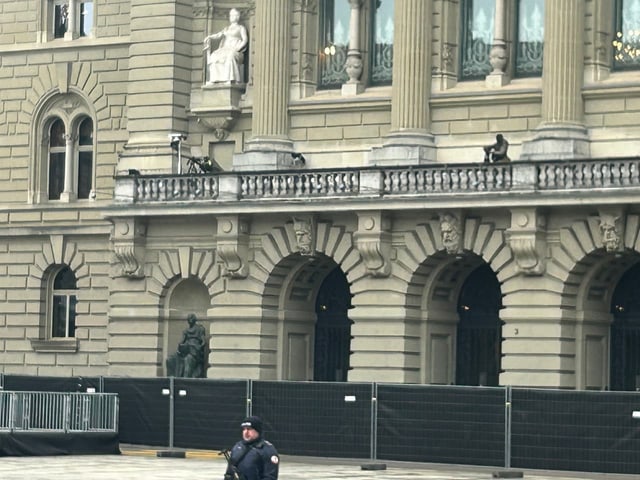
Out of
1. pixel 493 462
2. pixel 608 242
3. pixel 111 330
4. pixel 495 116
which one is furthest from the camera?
pixel 111 330

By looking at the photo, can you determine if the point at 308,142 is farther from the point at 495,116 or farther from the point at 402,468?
the point at 402,468

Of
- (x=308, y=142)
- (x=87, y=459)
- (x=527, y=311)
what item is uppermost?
(x=308, y=142)

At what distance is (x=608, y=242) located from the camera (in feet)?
182

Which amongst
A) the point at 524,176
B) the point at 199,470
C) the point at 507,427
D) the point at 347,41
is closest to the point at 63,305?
the point at 347,41

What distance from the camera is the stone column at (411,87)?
59875 mm

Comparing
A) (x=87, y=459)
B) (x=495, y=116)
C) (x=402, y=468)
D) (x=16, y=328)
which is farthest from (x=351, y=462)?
(x=16, y=328)

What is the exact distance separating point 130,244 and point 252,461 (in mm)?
31647

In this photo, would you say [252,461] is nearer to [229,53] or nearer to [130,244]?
[130,244]

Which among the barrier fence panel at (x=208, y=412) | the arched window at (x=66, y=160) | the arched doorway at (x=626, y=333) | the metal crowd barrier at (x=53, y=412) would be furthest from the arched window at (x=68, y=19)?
the arched doorway at (x=626, y=333)

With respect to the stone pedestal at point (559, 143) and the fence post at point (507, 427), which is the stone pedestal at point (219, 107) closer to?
the stone pedestal at point (559, 143)

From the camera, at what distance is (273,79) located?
62.7 metres

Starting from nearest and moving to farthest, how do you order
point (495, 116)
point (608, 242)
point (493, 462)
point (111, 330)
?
point (493, 462), point (608, 242), point (495, 116), point (111, 330)

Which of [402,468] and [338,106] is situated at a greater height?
[338,106]

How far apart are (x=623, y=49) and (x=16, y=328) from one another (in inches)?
838
